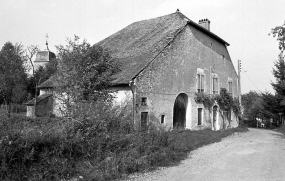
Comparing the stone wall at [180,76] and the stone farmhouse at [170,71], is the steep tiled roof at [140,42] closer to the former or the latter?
the stone farmhouse at [170,71]

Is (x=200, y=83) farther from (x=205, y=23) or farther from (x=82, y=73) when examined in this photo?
(x=82, y=73)

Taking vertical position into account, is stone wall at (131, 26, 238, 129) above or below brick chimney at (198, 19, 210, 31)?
below

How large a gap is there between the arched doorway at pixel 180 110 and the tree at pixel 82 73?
268 inches

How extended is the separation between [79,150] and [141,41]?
11.9m

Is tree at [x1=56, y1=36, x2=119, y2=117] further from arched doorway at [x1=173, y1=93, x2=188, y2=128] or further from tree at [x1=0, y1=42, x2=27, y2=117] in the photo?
tree at [x1=0, y1=42, x2=27, y2=117]

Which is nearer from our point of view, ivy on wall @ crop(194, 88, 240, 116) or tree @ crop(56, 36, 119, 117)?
tree @ crop(56, 36, 119, 117)

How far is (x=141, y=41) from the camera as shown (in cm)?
1700

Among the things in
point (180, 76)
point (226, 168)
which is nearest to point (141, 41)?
point (180, 76)

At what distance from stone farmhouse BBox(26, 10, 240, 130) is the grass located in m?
2.56

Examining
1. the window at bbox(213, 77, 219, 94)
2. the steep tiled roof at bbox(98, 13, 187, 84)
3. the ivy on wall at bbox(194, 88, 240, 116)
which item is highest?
the steep tiled roof at bbox(98, 13, 187, 84)

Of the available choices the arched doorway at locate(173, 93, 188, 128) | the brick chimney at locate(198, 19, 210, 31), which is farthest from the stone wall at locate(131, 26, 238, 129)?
the brick chimney at locate(198, 19, 210, 31)

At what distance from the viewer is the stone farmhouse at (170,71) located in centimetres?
1297

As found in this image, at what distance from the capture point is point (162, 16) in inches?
785

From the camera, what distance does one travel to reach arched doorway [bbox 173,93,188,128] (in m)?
16.1
